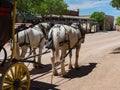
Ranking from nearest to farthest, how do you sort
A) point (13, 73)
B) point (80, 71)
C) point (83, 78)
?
point (13, 73), point (83, 78), point (80, 71)

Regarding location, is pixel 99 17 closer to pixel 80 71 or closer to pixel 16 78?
pixel 80 71

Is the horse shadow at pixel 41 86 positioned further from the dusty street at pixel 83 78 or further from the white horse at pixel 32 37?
the white horse at pixel 32 37

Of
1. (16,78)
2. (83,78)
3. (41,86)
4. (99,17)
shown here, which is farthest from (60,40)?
(99,17)

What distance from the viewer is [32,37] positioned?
14.3 m

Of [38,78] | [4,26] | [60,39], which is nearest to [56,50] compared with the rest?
[60,39]

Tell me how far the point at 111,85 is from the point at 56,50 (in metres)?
2.56

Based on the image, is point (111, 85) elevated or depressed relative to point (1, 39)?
depressed

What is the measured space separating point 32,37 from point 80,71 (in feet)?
7.94

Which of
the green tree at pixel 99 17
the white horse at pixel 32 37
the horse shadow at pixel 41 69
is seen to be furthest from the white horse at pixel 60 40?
the green tree at pixel 99 17

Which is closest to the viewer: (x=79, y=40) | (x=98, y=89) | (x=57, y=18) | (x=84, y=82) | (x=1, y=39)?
(x=1, y=39)

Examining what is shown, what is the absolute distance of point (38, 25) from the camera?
50.3ft

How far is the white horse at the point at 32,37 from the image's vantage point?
13.8 metres

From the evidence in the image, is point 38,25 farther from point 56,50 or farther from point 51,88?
point 51,88

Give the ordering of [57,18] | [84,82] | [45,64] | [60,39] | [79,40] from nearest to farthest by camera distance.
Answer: [84,82] → [60,39] → [79,40] → [45,64] → [57,18]
